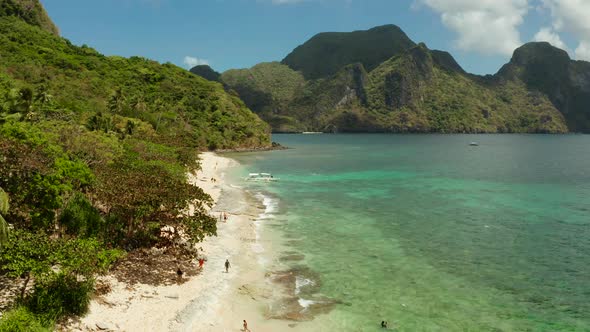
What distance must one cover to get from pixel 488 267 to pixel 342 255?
38.9 ft

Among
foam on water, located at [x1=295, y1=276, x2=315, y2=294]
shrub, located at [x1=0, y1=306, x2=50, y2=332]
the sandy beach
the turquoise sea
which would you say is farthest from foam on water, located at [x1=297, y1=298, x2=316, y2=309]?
shrub, located at [x1=0, y1=306, x2=50, y2=332]

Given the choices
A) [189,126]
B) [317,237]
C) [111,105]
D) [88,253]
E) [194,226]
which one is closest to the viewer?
[88,253]

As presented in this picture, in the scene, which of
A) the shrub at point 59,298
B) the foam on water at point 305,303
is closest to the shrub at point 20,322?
the shrub at point 59,298

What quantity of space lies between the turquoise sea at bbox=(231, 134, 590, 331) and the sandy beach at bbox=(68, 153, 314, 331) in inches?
135

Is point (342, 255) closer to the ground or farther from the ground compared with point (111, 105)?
closer to the ground

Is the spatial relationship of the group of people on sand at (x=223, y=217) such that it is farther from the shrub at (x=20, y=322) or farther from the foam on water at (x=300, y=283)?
the shrub at (x=20, y=322)

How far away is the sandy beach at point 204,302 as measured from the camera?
858 inches

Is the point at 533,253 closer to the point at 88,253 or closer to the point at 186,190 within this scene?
the point at 186,190

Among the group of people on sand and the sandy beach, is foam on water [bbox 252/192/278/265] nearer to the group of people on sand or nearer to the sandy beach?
the sandy beach

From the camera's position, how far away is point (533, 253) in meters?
37.6

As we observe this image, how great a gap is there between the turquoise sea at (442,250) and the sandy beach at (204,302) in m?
3.42

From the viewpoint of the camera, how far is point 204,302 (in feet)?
82.3

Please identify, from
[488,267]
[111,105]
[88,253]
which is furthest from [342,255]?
[111,105]

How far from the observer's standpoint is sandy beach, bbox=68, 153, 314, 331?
71.5 ft
